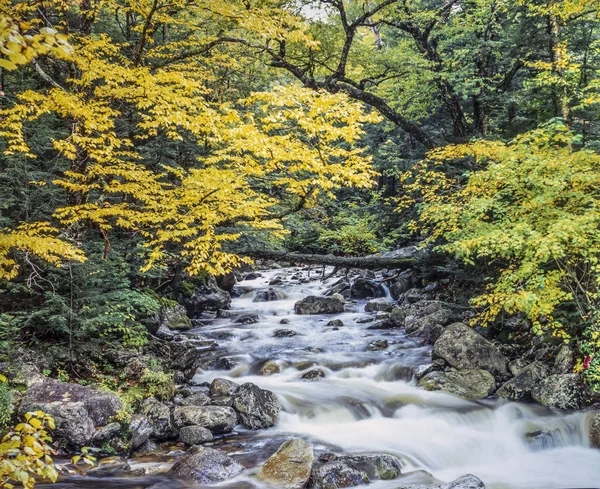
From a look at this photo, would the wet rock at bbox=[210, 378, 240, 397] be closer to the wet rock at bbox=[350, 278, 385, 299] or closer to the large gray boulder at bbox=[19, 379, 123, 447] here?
the large gray boulder at bbox=[19, 379, 123, 447]

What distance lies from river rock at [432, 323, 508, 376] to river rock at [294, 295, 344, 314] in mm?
6313

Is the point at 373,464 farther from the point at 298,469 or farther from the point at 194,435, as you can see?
the point at 194,435

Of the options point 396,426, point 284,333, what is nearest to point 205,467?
point 396,426

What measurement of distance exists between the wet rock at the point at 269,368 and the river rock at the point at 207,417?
2.81 m

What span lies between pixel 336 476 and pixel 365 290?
12.5m

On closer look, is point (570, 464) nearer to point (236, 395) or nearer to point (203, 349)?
point (236, 395)

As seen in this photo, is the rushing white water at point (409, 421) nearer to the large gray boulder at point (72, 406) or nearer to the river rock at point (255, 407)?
the river rock at point (255, 407)

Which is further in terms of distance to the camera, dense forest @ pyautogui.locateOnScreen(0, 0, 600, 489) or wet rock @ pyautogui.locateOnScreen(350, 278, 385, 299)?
wet rock @ pyautogui.locateOnScreen(350, 278, 385, 299)

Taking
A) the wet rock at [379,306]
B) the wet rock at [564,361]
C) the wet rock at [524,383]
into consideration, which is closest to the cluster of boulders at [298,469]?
the wet rock at [524,383]

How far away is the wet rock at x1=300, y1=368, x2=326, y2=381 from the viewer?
9474 mm

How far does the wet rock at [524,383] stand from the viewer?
7715mm

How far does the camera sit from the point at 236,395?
7.53 m

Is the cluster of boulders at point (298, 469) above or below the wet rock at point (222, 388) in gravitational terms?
above

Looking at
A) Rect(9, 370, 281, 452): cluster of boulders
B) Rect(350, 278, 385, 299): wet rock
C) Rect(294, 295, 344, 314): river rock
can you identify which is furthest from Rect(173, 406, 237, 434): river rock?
Rect(350, 278, 385, 299): wet rock
